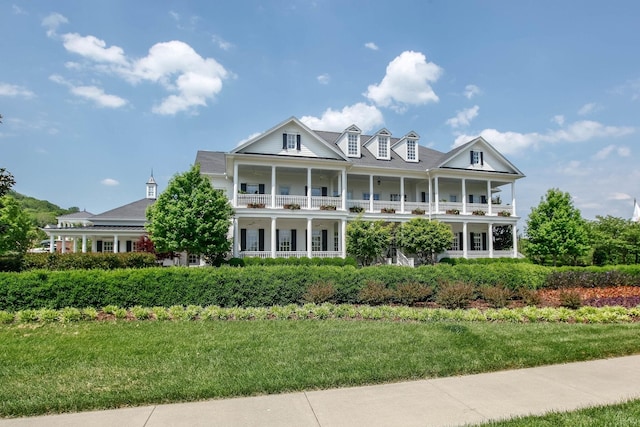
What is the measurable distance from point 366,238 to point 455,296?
12.6 m

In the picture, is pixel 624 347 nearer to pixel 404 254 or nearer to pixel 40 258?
pixel 404 254

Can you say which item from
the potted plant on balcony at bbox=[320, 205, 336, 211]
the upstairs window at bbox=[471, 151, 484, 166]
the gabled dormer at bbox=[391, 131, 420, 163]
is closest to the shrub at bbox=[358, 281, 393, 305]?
Result: the potted plant on balcony at bbox=[320, 205, 336, 211]

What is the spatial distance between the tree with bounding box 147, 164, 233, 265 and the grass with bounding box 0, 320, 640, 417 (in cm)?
1165

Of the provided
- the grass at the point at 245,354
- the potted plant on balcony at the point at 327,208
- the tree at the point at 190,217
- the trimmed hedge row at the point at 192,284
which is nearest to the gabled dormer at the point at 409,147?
the potted plant on balcony at the point at 327,208

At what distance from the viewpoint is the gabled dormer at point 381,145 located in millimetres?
30280

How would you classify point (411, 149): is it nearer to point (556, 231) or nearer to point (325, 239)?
point (325, 239)

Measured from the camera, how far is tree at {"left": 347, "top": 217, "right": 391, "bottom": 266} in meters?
24.1

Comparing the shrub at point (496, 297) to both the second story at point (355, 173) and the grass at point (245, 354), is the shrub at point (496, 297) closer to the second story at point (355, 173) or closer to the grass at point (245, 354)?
the grass at point (245, 354)

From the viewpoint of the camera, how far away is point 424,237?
83.4ft

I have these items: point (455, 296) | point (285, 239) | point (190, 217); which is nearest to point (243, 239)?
point (285, 239)

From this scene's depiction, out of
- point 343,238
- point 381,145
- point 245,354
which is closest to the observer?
point 245,354

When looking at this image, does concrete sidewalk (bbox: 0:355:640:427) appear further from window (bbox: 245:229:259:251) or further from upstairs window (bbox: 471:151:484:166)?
upstairs window (bbox: 471:151:484:166)

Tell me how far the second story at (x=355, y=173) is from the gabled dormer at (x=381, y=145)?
0.26 feet

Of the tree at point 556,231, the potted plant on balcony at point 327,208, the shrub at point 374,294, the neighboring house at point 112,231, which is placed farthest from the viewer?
the neighboring house at point 112,231
